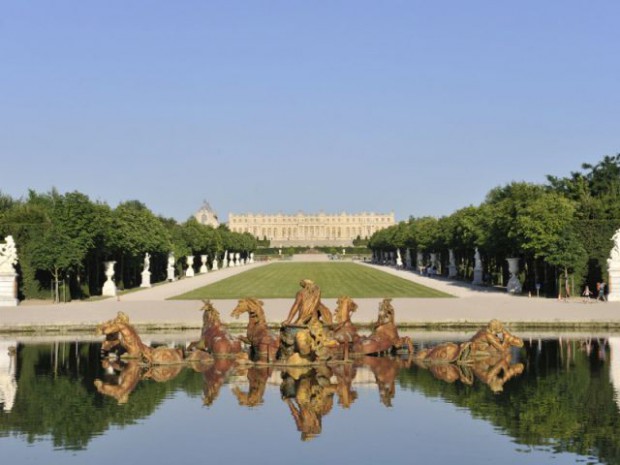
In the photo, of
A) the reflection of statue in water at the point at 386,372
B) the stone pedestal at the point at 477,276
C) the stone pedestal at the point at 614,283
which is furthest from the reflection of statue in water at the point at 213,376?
the stone pedestal at the point at 477,276

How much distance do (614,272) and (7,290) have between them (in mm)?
23376

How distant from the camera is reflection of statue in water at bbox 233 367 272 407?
14.3 m

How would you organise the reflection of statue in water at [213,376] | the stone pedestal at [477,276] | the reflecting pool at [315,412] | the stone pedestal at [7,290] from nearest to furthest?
1. the reflecting pool at [315,412]
2. the reflection of statue in water at [213,376]
3. the stone pedestal at [7,290]
4. the stone pedestal at [477,276]

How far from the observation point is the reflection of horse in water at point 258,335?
1830 cm

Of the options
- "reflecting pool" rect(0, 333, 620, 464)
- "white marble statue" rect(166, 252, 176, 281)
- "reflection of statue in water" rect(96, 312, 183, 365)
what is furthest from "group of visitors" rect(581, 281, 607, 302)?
"white marble statue" rect(166, 252, 176, 281)

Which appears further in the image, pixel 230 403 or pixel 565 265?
pixel 565 265

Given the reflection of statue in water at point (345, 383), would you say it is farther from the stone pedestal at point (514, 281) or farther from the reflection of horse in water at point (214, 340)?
the stone pedestal at point (514, 281)

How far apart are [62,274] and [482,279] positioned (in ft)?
81.7

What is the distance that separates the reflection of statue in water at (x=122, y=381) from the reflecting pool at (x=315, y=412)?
0.03 m

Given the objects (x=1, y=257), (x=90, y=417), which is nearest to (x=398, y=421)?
(x=90, y=417)

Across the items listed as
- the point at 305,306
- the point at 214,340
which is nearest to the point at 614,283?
the point at 305,306

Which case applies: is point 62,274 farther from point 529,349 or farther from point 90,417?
point 90,417

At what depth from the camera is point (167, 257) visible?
63781 millimetres

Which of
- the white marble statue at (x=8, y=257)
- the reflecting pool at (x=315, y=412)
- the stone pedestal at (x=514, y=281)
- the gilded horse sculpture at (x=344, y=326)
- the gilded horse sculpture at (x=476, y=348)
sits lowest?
the reflecting pool at (x=315, y=412)
